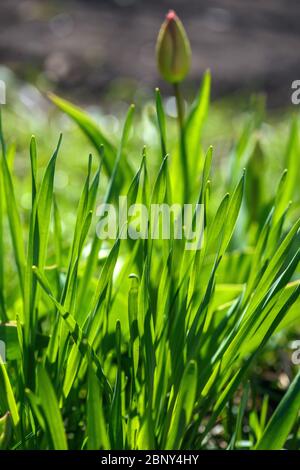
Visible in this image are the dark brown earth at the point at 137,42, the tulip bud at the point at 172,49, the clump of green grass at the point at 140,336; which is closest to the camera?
the clump of green grass at the point at 140,336

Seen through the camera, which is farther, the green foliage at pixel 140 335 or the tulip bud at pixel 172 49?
the tulip bud at pixel 172 49

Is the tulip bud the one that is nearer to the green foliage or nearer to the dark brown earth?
the green foliage

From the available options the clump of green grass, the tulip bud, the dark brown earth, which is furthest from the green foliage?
the dark brown earth

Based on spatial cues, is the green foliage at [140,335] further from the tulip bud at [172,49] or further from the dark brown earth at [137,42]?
the dark brown earth at [137,42]

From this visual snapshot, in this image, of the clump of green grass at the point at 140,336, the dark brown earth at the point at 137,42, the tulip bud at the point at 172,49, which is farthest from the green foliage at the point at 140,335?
the dark brown earth at the point at 137,42

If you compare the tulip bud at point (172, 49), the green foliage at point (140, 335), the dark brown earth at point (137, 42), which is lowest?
the green foliage at point (140, 335)

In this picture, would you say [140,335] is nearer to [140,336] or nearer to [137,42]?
[140,336]

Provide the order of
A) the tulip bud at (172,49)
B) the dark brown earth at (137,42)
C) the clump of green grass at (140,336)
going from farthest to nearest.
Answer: the dark brown earth at (137,42) → the tulip bud at (172,49) → the clump of green grass at (140,336)
